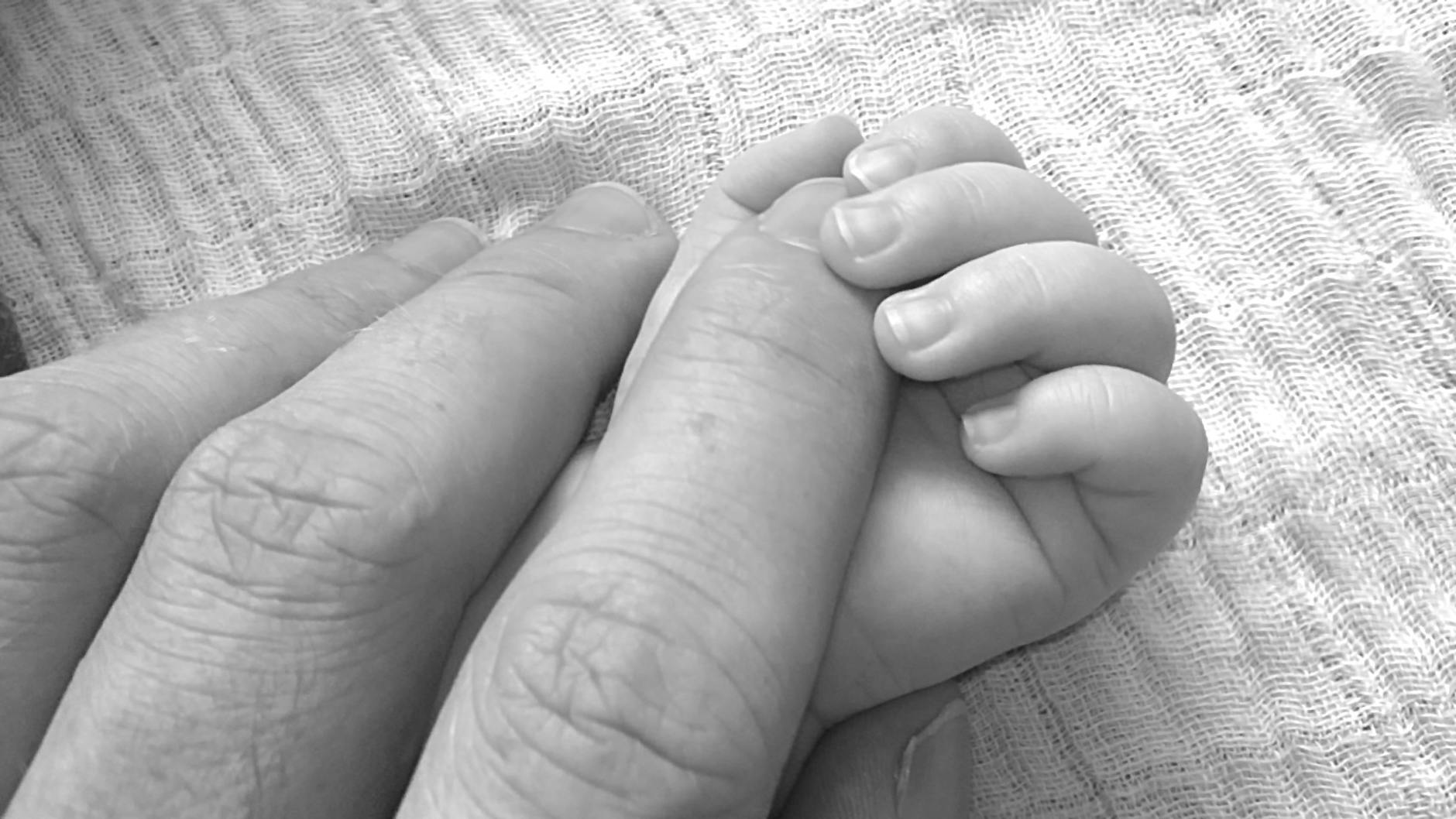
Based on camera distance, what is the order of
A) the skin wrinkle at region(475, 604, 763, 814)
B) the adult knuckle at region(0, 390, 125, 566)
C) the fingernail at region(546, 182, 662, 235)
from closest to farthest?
the skin wrinkle at region(475, 604, 763, 814), the adult knuckle at region(0, 390, 125, 566), the fingernail at region(546, 182, 662, 235)

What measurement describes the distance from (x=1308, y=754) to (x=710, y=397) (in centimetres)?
33

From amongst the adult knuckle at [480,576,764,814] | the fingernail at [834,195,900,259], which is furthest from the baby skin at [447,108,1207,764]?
the adult knuckle at [480,576,764,814]

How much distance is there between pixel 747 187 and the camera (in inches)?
24.1

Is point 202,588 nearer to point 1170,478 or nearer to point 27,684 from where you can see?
point 27,684

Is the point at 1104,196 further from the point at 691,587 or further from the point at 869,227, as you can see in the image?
the point at 691,587

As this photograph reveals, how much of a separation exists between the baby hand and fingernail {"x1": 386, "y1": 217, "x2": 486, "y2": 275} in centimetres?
23

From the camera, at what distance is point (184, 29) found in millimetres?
733

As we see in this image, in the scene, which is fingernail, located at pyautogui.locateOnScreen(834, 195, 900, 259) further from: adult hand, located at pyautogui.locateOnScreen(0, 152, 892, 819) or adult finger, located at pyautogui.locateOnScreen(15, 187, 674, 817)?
adult finger, located at pyautogui.locateOnScreen(15, 187, 674, 817)

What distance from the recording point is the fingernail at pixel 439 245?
65cm

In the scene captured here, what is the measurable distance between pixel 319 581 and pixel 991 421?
0.27 meters

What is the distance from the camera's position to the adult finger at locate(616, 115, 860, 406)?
598 mm

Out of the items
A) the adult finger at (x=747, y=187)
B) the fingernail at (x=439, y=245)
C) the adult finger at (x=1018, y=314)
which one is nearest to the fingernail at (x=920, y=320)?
the adult finger at (x=1018, y=314)

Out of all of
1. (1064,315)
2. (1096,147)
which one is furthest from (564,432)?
(1096,147)

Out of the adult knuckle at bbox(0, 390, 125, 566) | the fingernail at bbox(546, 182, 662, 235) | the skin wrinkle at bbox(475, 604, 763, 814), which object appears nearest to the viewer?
the skin wrinkle at bbox(475, 604, 763, 814)
